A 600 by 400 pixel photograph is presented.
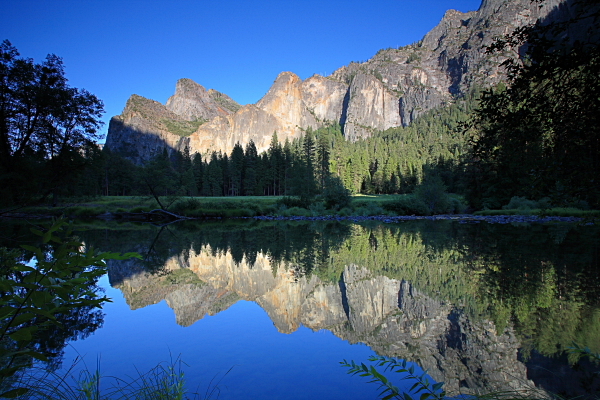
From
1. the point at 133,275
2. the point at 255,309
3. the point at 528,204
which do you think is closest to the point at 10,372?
the point at 255,309

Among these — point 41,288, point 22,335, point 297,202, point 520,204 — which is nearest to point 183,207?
point 297,202

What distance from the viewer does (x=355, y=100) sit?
167500 mm

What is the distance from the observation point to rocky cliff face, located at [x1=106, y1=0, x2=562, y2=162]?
524ft

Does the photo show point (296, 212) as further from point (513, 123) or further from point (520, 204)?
point (513, 123)

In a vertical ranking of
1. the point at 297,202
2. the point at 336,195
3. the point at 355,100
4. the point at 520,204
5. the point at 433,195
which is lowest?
the point at 520,204

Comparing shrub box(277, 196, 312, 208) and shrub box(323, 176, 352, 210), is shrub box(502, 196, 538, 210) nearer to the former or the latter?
shrub box(323, 176, 352, 210)

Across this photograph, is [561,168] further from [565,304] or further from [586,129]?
[565,304]

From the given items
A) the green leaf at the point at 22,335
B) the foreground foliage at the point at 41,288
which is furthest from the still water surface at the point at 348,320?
the green leaf at the point at 22,335

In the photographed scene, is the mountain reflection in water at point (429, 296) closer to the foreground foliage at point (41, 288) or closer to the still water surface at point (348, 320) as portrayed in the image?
the still water surface at point (348, 320)

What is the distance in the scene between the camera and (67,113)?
9.77 metres

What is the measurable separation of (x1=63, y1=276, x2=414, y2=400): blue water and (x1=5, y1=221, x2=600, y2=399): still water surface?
0.07ft

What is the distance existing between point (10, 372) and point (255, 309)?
20.6ft

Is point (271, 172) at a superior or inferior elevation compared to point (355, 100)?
inferior

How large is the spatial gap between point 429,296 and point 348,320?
7.48 feet
